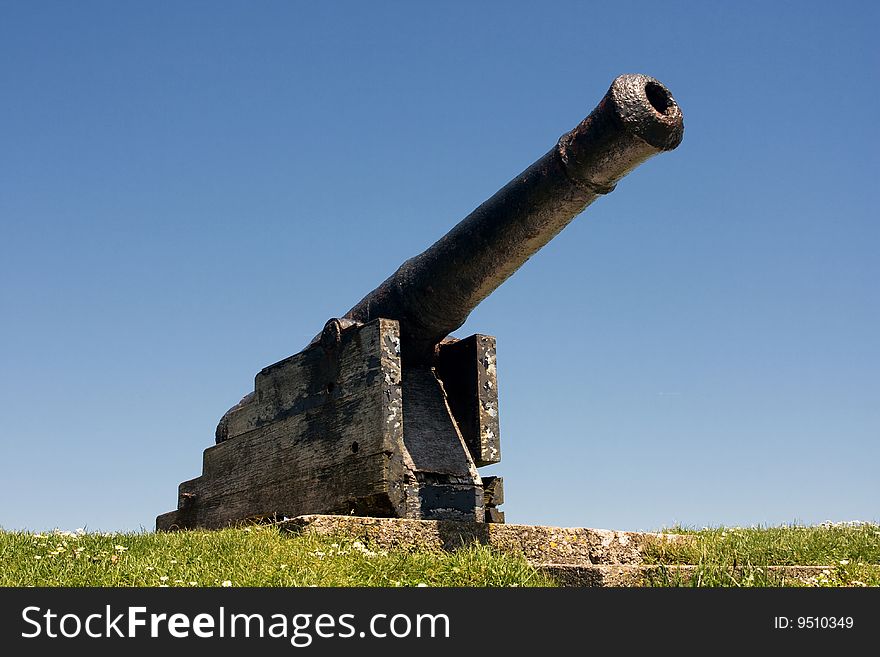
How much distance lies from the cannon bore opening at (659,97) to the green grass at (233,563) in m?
3.68

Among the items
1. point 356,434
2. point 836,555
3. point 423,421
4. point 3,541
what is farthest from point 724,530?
point 3,541

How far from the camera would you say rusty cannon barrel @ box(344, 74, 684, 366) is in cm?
805

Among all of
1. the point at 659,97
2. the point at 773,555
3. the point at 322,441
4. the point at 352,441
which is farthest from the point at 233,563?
the point at 659,97

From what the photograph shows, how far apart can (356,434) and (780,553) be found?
12.5 ft

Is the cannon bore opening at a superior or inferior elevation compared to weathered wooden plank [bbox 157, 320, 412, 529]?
superior

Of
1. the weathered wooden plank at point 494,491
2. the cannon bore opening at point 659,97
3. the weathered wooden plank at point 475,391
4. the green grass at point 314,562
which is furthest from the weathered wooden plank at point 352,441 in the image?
the cannon bore opening at point 659,97

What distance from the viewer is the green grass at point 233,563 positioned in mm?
6605

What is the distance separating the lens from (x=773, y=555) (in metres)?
8.44

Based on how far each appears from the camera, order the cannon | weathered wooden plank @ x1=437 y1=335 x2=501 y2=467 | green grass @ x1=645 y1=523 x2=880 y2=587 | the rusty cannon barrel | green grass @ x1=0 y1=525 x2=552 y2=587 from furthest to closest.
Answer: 1. weathered wooden plank @ x1=437 y1=335 x2=501 y2=467
2. the cannon
3. the rusty cannon barrel
4. green grass @ x1=645 y1=523 x2=880 y2=587
5. green grass @ x1=0 y1=525 x2=552 y2=587

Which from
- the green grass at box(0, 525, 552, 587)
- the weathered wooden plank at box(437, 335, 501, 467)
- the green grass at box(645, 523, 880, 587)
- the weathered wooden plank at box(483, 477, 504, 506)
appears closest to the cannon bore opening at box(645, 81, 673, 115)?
the weathered wooden plank at box(437, 335, 501, 467)

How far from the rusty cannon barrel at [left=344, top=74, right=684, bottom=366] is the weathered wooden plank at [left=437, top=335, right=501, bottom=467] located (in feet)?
1.24

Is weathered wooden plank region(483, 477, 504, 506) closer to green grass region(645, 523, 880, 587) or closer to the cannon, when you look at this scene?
the cannon

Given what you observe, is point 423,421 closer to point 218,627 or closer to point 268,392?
point 268,392

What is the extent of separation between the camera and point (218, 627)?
5035 millimetres
